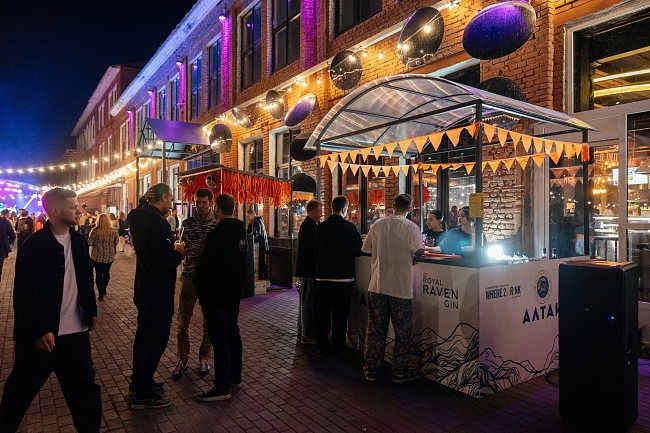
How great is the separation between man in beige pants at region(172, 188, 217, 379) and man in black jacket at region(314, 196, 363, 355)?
1451 mm

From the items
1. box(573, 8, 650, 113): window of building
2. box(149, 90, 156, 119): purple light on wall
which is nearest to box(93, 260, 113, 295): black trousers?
box(573, 8, 650, 113): window of building

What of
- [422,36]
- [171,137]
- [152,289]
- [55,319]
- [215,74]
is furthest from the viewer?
[215,74]

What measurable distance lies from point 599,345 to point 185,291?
4.07m

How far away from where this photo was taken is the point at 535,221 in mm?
7148

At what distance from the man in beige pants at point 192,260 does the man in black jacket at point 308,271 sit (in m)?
1.51

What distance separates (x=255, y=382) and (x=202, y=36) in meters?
17.4

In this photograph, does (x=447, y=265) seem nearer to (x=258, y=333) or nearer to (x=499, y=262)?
(x=499, y=262)

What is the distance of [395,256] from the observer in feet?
16.1

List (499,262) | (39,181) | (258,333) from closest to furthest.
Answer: (499,262)
(258,333)
(39,181)

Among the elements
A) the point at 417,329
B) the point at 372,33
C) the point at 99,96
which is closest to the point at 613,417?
the point at 417,329

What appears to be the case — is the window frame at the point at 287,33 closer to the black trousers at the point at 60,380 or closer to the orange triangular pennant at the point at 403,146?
the orange triangular pennant at the point at 403,146

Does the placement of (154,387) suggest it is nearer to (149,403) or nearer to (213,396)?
(149,403)

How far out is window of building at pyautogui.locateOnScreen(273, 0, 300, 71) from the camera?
1345 cm

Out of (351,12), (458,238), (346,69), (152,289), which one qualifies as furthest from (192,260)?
(351,12)
